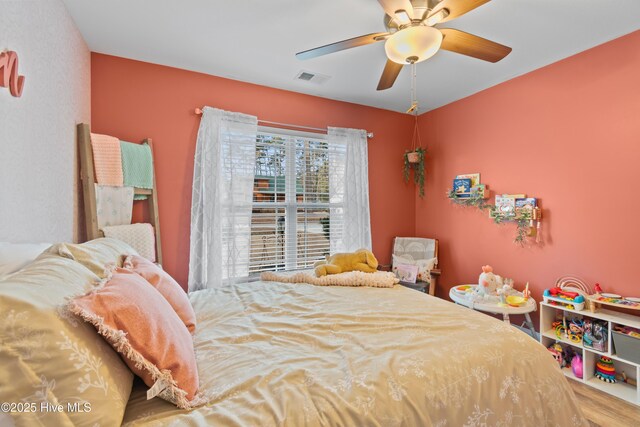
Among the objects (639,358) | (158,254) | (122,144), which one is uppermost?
(122,144)

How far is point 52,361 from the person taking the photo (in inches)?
25.4

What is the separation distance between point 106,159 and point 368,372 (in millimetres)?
2284

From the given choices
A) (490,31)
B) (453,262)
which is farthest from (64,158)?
(453,262)

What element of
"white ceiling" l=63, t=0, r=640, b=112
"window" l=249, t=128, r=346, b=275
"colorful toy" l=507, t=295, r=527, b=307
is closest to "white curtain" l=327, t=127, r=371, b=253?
"window" l=249, t=128, r=346, b=275

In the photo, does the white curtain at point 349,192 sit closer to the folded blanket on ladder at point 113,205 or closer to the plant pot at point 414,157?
the plant pot at point 414,157

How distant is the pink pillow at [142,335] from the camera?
0.79 meters

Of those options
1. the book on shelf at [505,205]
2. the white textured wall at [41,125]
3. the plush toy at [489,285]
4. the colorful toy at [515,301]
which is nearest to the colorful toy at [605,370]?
the colorful toy at [515,301]

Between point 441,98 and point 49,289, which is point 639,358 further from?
point 49,289

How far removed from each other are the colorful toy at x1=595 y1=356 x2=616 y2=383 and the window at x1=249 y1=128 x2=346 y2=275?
237 cm

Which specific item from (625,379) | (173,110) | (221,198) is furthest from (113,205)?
(625,379)

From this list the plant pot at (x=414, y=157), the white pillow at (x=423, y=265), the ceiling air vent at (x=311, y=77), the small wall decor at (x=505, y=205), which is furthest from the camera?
the plant pot at (x=414, y=157)

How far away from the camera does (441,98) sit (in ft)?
10.8

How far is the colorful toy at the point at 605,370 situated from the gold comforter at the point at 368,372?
1299 mm

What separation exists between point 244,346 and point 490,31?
251 centimetres
